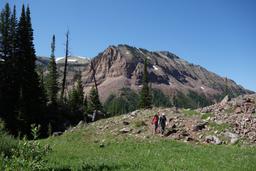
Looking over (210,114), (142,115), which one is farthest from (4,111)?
(210,114)

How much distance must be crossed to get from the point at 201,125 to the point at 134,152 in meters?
9.78

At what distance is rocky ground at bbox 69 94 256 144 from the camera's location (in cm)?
2923

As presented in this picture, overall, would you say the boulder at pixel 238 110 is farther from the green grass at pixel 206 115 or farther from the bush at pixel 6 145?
the bush at pixel 6 145

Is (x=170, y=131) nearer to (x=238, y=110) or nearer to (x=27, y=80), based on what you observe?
(x=238, y=110)

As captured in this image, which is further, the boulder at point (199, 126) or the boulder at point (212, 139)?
the boulder at point (199, 126)

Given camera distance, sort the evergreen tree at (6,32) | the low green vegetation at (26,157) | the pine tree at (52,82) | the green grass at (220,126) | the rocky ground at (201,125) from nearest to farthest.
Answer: the low green vegetation at (26,157), the rocky ground at (201,125), the green grass at (220,126), the evergreen tree at (6,32), the pine tree at (52,82)

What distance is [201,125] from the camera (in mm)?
31469

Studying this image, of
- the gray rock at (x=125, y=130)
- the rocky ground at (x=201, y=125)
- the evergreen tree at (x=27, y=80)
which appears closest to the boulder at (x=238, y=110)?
the rocky ground at (x=201, y=125)

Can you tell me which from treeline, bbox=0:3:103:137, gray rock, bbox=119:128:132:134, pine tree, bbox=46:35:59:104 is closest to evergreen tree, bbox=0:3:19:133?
treeline, bbox=0:3:103:137

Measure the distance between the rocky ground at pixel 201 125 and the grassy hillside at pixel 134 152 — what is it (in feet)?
0.45

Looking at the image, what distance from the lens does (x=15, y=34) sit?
6209cm

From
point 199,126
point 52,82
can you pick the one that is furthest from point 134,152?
point 52,82

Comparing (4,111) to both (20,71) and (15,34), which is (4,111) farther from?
(15,34)

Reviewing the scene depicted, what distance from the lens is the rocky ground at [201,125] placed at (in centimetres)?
2923
